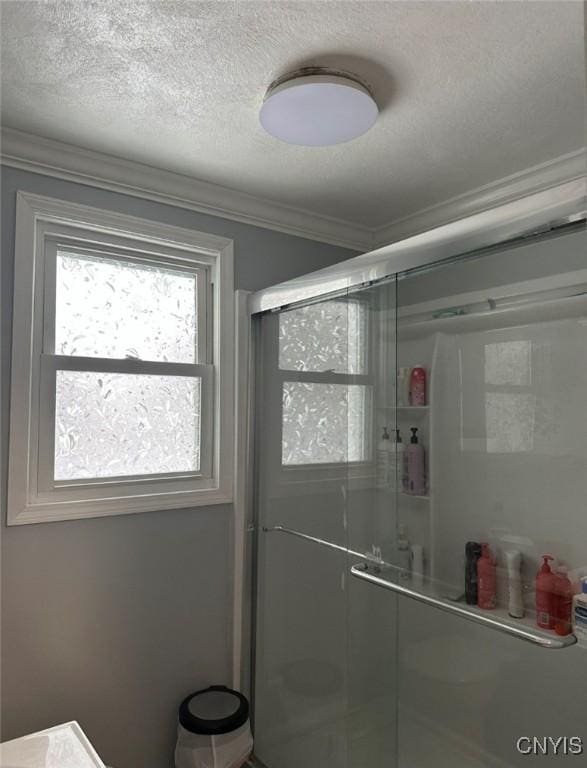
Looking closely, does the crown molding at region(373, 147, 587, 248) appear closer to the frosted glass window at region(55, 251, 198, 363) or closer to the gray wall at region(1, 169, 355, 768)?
the gray wall at region(1, 169, 355, 768)

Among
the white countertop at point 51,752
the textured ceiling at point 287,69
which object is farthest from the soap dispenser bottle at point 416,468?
the white countertop at point 51,752

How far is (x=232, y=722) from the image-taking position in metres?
1.78

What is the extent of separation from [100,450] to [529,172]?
1.88m

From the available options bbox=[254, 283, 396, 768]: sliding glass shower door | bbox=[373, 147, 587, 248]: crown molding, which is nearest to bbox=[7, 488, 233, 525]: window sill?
bbox=[254, 283, 396, 768]: sliding glass shower door

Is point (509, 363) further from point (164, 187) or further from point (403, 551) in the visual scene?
point (164, 187)

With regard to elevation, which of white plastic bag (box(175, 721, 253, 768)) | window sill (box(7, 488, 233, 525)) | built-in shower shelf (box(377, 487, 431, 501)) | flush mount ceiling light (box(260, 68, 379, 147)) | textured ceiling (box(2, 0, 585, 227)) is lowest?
white plastic bag (box(175, 721, 253, 768))

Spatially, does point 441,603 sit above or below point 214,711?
above

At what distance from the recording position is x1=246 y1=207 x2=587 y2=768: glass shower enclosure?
142cm

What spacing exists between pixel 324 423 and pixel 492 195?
3.74 feet

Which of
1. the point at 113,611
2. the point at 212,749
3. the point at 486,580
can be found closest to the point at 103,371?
the point at 113,611

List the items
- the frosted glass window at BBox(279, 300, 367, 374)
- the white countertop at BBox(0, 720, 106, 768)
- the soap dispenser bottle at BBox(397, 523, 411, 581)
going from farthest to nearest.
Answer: the frosted glass window at BBox(279, 300, 367, 374) → the soap dispenser bottle at BBox(397, 523, 411, 581) → the white countertop at BBox(0, 720, 106, 768)

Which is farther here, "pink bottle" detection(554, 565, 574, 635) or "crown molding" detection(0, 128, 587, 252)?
"crown molding" detection(0, 128, 587, 252)

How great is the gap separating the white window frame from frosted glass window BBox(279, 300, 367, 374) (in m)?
0.27

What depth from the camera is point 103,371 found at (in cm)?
191
